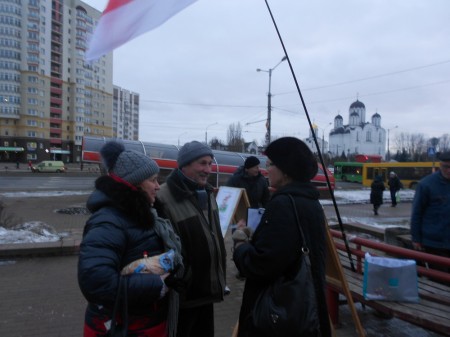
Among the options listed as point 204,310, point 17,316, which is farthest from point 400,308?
point 17,316

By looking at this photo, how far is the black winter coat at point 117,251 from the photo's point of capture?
1849 millimetres

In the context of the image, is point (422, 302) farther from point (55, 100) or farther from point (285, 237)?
point (55, 100)

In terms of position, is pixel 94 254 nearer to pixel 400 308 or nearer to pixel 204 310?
pixel 204 310

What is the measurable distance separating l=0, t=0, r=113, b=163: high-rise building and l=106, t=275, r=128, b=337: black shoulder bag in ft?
271

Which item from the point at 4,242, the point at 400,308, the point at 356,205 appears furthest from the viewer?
the point at 356,205

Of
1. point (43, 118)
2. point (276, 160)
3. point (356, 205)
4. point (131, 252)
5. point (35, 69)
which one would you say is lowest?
point (356, 205)

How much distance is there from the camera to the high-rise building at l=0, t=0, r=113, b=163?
7906 cm

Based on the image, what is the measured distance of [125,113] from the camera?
136m

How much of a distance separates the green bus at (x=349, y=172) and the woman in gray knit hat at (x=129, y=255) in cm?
4367

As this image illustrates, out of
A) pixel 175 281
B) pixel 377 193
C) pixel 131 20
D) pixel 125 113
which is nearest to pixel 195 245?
pixel 175 281

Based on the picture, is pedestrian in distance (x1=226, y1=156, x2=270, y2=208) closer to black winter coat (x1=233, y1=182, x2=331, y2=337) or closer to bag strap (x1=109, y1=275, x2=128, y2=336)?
black winter coat (x1=233, y1=182, x2=331, y2=337)

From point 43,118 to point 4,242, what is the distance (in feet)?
283

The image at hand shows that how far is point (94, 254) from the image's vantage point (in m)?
1.86

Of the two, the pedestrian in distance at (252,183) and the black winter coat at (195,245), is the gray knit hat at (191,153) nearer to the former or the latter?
the black winter coat at (195,245)
